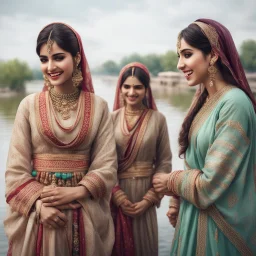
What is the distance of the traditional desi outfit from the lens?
1.40 meters

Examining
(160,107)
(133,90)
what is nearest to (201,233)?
(133,90)

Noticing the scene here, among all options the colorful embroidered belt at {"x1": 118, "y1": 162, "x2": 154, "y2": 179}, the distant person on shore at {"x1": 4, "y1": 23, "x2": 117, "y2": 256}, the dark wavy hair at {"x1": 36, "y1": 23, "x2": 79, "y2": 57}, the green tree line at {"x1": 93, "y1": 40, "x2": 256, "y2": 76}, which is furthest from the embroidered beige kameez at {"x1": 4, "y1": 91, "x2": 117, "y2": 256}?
the green tree line at {"x1": 93, "y1": 40, "x2": 256, "y2": 76}

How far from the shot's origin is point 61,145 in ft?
5.35

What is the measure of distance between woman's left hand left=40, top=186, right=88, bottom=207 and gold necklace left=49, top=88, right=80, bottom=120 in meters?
0.31

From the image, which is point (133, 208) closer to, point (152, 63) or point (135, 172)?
point (135, 172)

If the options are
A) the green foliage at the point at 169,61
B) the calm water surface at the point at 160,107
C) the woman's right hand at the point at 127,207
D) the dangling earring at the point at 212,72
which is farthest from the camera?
the green foliage at the point at 169,61

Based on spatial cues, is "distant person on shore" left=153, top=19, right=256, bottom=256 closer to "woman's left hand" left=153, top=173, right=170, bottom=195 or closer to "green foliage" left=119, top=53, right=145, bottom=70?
"woman's left hand" left=153, top=173, right=170, bottom=195

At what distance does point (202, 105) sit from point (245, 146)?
0.32 meters

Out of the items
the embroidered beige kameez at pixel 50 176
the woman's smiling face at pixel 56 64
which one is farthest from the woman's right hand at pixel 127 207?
the woman's smiling face at pixel 56 64

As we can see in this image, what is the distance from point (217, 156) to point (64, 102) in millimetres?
708

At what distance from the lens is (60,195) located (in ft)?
5.17

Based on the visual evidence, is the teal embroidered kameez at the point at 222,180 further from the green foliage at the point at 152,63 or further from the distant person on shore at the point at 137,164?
the green foliage at the point at 152,63

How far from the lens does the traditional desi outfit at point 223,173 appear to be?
1.40m

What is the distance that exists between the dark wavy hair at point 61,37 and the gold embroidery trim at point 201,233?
86 centimetres
